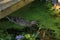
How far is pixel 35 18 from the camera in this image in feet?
12.3

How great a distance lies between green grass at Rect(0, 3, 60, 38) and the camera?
3541 mm

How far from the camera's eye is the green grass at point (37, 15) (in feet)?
11.6

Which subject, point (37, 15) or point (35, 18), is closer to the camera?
Answer: point (35, 18)

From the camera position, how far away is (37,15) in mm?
3885

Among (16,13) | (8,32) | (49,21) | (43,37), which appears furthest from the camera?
(16,13)

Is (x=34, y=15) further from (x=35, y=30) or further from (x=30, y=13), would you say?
(x=35, y=30)

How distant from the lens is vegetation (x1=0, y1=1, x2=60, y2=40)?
3.23 m

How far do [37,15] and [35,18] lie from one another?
15 centimetres

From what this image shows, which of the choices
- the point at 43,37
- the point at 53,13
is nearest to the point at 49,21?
the point at 53,13

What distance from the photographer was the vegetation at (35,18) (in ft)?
10.6

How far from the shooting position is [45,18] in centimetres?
379

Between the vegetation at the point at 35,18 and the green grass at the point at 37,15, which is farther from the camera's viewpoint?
the green grass at the point at 37,15

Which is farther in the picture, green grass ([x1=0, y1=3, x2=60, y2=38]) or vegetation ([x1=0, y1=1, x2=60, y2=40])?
green grass ([x1=0, y1=3, x2=60, y2=38])

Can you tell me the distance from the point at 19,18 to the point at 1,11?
1.28 feet
